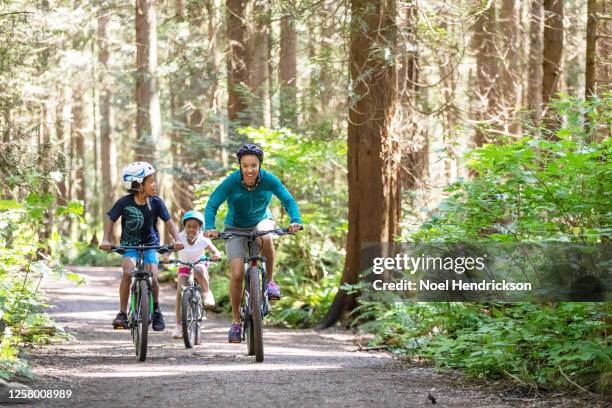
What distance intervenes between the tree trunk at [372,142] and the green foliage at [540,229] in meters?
3.60

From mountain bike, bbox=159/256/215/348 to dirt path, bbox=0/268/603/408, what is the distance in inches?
8.6

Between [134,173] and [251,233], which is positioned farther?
[134,173]

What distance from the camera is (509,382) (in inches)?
289

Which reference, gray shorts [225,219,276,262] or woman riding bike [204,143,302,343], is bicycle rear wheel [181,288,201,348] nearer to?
woman riding bike [204,143,302,343]

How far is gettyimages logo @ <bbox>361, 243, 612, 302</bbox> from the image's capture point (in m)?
7.14

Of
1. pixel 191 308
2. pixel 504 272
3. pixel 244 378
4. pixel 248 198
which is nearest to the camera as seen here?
pixel 244 378

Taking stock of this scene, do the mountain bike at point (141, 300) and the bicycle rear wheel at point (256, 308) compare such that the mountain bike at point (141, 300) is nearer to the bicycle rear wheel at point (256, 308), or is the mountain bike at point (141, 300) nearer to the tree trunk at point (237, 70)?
the bicycle rear wheel at point (256, 308)

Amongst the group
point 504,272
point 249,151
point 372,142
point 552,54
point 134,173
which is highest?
point 552,54

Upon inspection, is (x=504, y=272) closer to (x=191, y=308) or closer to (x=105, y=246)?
(x=105, y=246)

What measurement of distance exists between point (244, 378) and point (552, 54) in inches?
422

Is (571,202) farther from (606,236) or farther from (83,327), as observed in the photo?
(83,327)

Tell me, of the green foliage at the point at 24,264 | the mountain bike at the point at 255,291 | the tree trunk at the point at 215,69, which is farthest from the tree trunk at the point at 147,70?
the mountain bike at the point at 255,291

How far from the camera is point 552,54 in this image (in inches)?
621

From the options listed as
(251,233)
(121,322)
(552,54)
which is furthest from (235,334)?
(552,54)
